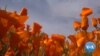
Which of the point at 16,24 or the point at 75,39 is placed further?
the point at 75,39

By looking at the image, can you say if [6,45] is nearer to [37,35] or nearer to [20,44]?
[20,44]

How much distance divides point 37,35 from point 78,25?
1386 millimetres

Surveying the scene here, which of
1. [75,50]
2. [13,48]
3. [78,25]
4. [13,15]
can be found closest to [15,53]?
[13,48]

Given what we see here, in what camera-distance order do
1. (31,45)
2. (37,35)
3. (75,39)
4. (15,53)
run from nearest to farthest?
(15,53)
(31,45)
(37,35)
(75,39)

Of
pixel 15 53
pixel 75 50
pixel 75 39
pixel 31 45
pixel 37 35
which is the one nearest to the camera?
pixel 15 53

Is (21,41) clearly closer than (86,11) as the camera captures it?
Yes

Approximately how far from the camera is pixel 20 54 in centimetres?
114

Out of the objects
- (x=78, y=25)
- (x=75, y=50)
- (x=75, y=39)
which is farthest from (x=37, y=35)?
(x=78, y=25)

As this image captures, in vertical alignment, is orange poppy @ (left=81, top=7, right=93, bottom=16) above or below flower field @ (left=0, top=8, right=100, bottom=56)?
above

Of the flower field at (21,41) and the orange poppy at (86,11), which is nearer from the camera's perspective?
the flower field at (21,41)

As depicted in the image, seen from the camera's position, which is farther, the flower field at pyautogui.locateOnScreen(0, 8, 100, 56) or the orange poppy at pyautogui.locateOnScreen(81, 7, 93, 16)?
the orange poppy at pyautogui.locateOnScreen(81, 7, 93, 16)

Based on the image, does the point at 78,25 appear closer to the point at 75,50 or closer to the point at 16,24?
the point at 75,50

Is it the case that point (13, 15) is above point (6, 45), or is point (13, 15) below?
above

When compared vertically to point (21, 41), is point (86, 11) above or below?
above
